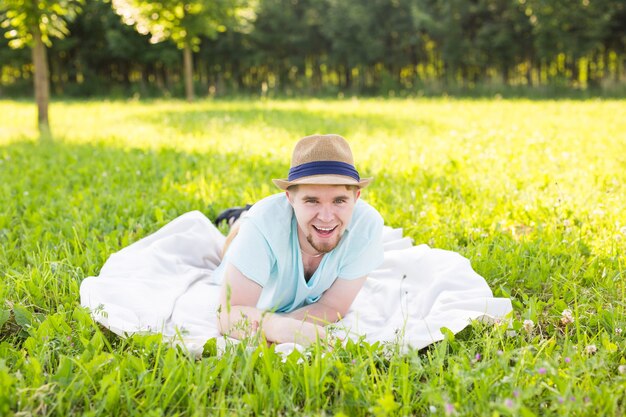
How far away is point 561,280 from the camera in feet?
12.3

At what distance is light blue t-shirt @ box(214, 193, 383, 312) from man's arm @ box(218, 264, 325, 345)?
0.19 ft

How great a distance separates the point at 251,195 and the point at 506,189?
2.48 meters

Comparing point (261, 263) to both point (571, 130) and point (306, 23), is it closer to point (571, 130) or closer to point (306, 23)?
point (571, 130)

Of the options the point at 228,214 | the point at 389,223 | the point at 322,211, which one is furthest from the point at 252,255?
the point at 389,223

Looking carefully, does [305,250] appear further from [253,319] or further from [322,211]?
[253,319]

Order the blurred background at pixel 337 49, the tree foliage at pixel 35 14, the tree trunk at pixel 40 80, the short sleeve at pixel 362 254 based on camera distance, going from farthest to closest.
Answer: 1. the blurred background at pixel 337 49
2. the tree trunk at pixel 40 80
3. the tree foliage at pixel 35 14
4. the short sleeve at pixel 362 254

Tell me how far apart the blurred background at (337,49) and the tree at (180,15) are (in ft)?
0.13

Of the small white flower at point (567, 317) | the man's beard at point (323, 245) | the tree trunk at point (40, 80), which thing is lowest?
the small white flower at point (567, 317)

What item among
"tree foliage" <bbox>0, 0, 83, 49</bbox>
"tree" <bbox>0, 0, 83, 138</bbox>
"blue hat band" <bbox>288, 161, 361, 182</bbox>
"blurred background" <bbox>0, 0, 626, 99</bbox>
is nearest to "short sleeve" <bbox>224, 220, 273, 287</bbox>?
"blue hat band" <bbox>288, 161, 361, 182</bbox>

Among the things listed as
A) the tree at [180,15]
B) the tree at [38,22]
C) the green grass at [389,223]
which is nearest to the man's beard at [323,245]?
the green grass at [389,223]

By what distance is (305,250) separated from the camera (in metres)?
3.32

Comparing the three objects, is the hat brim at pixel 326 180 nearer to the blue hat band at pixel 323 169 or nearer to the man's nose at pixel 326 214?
the blue hat band at pixel 323 169

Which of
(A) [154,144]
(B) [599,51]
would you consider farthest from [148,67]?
(A) [154,144]

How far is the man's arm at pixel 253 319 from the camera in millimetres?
3045
